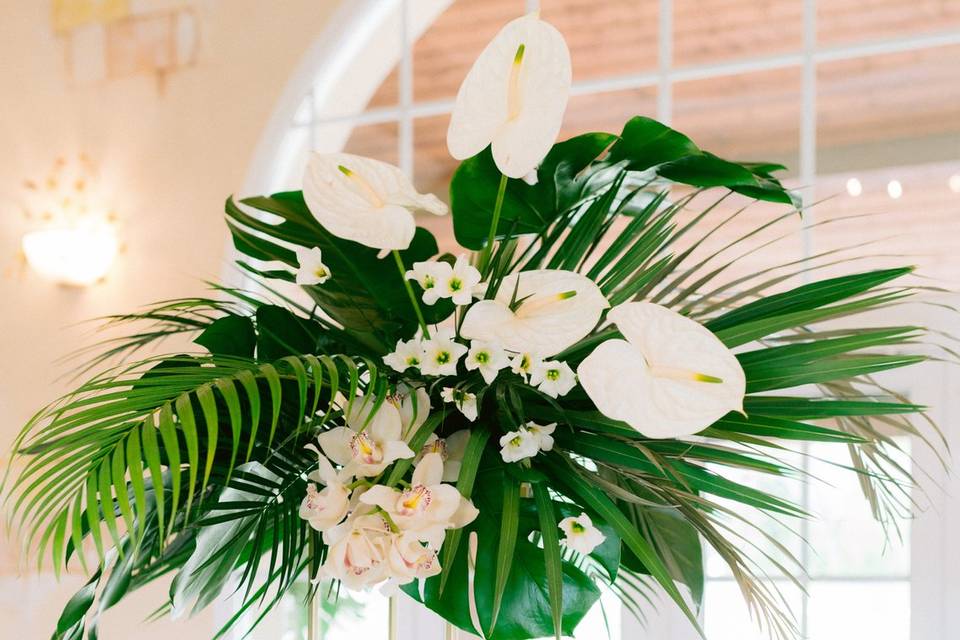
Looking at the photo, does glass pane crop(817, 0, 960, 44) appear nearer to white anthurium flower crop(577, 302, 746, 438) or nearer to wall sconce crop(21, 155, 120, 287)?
white anthurium flower crop(577, 302, 746, 438)

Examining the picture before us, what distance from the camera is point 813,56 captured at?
2.02 metres

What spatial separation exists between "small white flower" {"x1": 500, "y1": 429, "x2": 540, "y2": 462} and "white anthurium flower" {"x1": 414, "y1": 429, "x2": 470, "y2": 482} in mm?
52

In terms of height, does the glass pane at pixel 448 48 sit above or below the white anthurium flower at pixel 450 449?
above

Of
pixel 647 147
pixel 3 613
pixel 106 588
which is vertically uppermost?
pixel 647 147

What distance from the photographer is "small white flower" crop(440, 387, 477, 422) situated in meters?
0.88

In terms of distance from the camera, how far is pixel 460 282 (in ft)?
2.79

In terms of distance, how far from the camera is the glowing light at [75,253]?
104 inches

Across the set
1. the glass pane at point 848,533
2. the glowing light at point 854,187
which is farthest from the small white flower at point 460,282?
the glowing light at point 854,187

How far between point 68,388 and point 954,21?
7.35 ft

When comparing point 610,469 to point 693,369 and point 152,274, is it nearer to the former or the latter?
point 693,369

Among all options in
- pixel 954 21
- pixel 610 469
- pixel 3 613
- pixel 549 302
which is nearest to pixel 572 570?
pixel 610 469

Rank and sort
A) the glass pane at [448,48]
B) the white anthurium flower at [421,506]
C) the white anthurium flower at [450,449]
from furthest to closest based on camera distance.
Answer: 1. the glass pane at [448,48]
2. the white anthurium flower at [450,449]
3. the white anthurium flower at [421,506]

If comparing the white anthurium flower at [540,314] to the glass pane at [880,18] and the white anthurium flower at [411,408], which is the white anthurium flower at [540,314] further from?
the glass pane at [880,18]

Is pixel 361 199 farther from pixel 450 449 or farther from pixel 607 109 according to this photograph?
pixel 607 109
